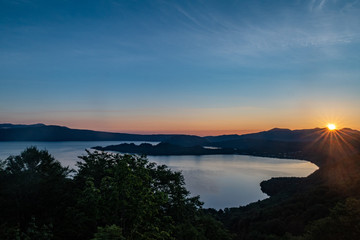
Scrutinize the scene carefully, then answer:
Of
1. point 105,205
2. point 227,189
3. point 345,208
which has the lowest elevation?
point 227,189

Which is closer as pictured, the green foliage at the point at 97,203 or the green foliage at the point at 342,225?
the green foliage at the point at 97,203

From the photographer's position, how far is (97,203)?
840 cm

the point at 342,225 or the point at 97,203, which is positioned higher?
the point at 97,203

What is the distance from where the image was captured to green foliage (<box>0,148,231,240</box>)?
8688mm

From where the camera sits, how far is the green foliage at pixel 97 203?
8688mm

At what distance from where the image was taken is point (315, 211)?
30984 mm

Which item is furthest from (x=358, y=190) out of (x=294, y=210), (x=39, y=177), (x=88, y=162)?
(x=39, y=177)

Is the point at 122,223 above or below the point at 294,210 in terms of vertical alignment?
above

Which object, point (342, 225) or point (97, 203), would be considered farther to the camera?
point (342, 225)

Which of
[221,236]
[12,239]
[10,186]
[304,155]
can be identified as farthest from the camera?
[304,155]

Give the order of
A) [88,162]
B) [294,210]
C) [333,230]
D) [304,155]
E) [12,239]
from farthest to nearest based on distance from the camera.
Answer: [304,155], [294,210], [88,162], [333,230], [12,239]

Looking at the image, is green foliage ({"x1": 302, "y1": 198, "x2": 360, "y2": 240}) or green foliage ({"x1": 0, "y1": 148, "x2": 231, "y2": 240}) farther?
green foliage ({"x1": 302, "y1": 198, "x2": 360, "y2": 240})

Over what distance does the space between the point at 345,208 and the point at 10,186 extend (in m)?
20.6

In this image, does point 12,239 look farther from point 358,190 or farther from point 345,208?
point 358,190
